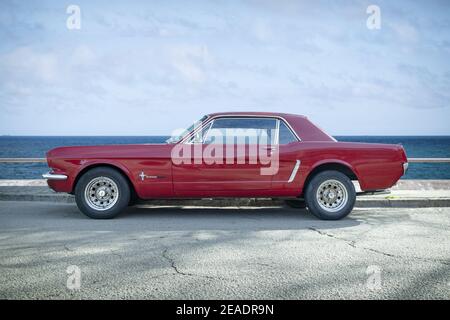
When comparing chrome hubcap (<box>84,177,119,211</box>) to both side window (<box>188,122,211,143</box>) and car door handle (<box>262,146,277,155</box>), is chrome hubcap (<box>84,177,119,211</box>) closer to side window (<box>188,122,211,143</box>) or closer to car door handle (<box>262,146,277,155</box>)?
side window (<box>188,122,211,143</box>)

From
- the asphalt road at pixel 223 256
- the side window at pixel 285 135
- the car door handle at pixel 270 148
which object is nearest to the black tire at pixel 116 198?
the asphalt road at pixel 223 256

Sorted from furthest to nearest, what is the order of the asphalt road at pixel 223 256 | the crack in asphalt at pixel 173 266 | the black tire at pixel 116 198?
the black tire at pixel 116 198, the crack in asphalt at pixel 173 266, the asphalt road at pixel 223 256

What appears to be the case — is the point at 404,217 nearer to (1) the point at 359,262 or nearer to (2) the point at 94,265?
(1) the point at 359,262

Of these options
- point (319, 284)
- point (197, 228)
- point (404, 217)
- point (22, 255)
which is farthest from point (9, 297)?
point (404, 217)

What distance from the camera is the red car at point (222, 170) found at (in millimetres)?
6559

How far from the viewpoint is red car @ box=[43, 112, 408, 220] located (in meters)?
6.56

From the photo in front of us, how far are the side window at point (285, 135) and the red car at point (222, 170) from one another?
31 millimetres

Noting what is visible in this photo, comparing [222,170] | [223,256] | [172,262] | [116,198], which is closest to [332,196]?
[222,170]

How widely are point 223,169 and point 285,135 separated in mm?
1113

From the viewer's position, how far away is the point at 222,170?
657 centimetres

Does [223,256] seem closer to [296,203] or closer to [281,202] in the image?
[296,203]

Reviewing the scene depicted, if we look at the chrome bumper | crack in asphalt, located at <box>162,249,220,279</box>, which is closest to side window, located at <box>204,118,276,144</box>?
the chrome bumper

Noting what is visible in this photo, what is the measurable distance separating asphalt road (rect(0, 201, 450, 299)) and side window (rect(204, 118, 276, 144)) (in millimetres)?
1196

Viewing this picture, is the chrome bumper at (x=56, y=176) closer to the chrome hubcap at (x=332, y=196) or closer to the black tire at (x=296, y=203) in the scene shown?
the black tire at (x=296, y=203)
